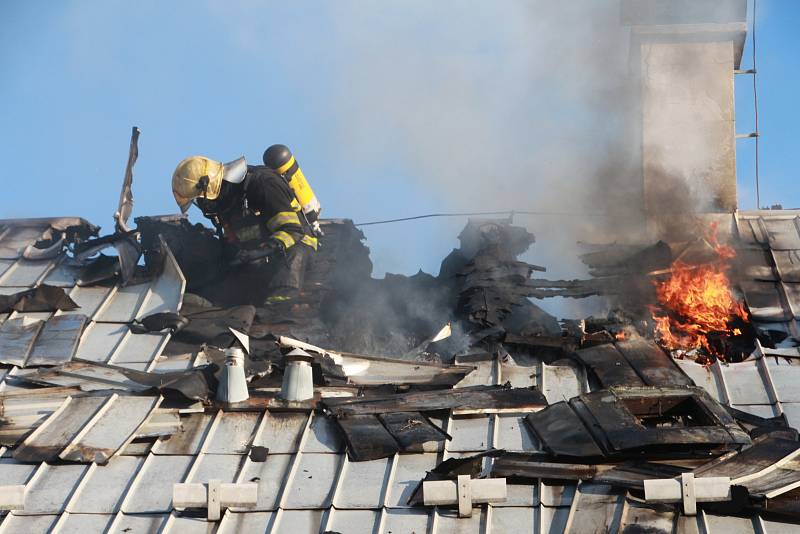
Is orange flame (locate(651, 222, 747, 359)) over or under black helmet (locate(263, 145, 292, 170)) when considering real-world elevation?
under

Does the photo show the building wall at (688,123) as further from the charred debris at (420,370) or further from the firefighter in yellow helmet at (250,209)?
the firefighter in yellow helmet at (250,209)

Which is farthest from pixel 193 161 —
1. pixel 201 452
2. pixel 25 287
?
pixel 201 452

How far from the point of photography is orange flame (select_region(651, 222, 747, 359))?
1086cm

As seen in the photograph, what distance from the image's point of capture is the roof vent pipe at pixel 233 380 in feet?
30.6

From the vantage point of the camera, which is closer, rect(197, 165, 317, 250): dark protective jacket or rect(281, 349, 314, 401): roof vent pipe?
rect(281, 349, 314, 401): roof vent pipe

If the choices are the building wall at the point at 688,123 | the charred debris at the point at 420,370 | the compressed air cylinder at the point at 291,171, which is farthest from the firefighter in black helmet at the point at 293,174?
the building wall at the point at 688,123

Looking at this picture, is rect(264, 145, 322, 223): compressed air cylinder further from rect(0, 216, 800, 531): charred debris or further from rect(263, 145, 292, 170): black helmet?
rect(0, 216, 800, 531): charred debris

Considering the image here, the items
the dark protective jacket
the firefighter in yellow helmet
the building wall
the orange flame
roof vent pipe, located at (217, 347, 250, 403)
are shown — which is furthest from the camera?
the building wall

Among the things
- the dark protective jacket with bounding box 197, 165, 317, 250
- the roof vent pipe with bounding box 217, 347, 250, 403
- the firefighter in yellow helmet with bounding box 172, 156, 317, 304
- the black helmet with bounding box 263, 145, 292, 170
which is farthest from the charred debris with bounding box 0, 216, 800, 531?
the black helmet with bounding box 263, 145, 292, 170

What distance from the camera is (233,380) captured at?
9.36 metres

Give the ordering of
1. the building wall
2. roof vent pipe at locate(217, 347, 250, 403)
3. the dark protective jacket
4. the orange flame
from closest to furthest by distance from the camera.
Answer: roof vent pipe at locate(217, 347, 250, 403) → the orange flame → the dark protective jacket → the building wall

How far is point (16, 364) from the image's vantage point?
1041cm

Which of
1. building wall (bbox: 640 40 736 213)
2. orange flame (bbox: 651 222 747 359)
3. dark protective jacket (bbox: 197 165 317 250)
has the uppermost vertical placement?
building wall (bbox: 640 40 736 213)

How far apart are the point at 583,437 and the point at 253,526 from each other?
2427 mm
